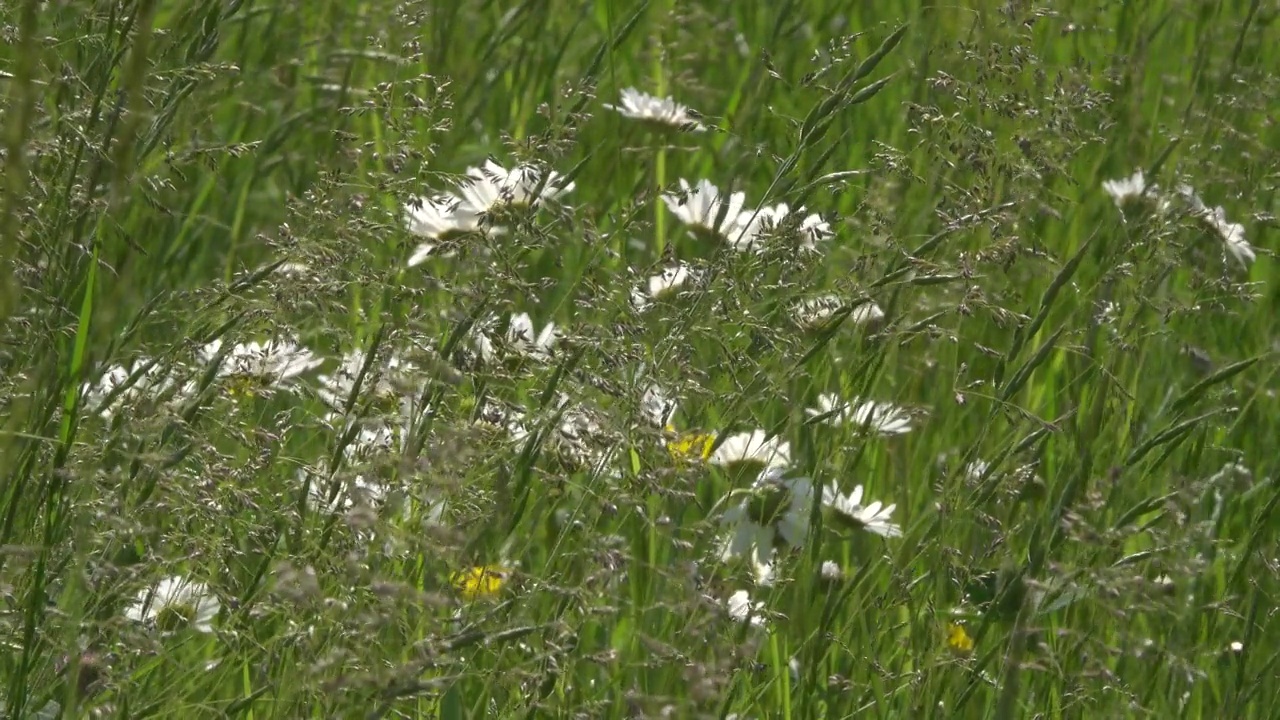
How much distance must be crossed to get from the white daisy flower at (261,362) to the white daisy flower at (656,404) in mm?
314

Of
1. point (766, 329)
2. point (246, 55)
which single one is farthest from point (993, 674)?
point (246, 55)

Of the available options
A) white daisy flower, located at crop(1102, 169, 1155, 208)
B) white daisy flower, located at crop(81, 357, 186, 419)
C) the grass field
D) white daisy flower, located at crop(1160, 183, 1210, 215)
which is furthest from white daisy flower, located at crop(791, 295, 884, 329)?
white daisy flower, located at crop(1102, 169, 1155, 208)

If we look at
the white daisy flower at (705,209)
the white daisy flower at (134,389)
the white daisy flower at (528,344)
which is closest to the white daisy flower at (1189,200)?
the white daisy flower at (705,209)

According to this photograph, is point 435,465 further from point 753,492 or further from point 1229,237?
point 1229,237

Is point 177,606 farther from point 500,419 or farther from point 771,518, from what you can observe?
point 771,518

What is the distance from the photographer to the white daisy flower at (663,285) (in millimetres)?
1626

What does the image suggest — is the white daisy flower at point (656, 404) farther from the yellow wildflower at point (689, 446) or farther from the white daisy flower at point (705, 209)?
the white daisy flower at point (705, 209)

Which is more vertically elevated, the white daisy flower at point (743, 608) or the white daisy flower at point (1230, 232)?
the white daisy flower at point (1230, 232)

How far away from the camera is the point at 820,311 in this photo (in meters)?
1.83

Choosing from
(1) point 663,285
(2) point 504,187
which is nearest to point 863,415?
(1) point 663,285

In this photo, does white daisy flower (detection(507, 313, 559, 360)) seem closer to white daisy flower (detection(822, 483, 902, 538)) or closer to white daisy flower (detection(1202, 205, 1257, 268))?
white daisy flower (detection(822, 483, 902, 538))

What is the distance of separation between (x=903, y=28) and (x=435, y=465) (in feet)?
2.44

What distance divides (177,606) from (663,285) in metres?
0.67

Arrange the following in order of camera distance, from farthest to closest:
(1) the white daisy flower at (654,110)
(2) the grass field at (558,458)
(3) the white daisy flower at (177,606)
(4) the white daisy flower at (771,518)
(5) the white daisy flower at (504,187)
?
(1) the white daisy flower at (654,110) → (4) the white daisy flower at (771,518) → (5) the white daisy flower at (504,187) → (3) the white daisy flower at (177,606) → (2) the grass field at (558,458)
